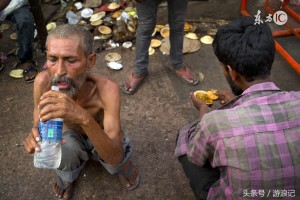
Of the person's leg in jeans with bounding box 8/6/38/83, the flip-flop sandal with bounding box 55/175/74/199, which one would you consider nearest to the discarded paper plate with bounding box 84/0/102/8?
the person's leg in jeans with bounding box 8/6/38/83

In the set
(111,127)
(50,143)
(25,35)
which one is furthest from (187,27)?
(50,143)

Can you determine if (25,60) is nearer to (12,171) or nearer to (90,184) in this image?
(12,171)

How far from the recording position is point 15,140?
298cm

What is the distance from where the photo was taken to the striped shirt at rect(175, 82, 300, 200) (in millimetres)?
1422

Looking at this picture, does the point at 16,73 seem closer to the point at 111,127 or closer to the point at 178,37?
the point at 178,37

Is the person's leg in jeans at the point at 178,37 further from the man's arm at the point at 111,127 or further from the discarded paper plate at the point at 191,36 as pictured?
the man's arm at the point at 111,127

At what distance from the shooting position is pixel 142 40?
323cm

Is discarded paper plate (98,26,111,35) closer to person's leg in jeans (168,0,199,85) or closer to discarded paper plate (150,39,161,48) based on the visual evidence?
discarded paper plate (150,39,161,48)

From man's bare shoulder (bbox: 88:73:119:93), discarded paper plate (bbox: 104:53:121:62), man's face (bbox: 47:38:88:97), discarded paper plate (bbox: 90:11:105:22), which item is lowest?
discarded paper plate (bbox: 104:53:121:62)

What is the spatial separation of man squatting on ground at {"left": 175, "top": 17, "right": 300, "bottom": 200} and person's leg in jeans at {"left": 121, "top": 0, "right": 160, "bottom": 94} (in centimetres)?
145

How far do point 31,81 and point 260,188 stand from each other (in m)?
3.13

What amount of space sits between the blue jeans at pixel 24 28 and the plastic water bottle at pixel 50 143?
225cm

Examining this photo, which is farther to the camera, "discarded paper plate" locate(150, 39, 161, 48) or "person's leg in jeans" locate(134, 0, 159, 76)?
"discarded paper plate" locate(150, 39, 161, 48)

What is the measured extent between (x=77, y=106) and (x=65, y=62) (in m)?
0.45
